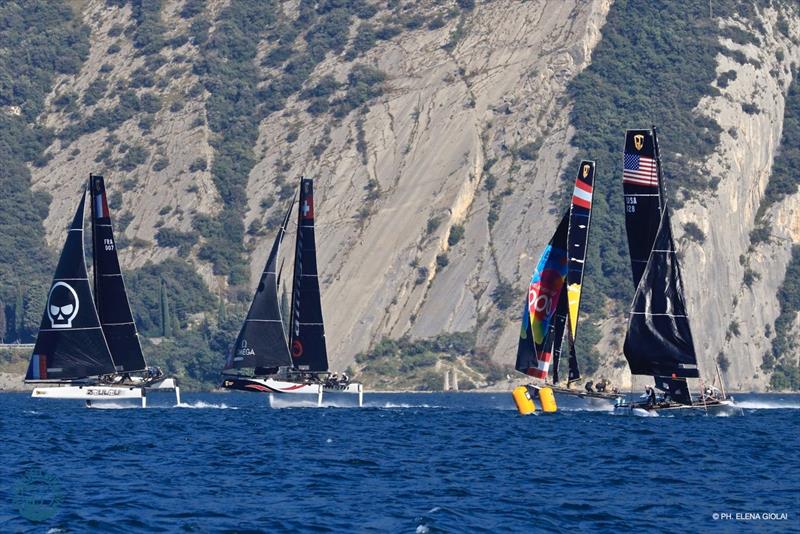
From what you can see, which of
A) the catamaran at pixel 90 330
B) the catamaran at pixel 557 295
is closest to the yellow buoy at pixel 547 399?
the catamaran at pixel 557 295

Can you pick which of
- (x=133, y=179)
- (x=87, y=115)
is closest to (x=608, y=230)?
(x=133, y=179)

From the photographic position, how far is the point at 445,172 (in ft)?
493

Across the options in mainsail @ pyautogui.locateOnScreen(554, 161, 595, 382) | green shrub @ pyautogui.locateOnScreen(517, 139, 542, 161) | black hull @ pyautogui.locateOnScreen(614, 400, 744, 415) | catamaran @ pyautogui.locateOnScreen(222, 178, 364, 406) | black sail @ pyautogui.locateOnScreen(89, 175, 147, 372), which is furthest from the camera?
green shrub @ pyautogui.locateOnScreen(517, 139, 542, 161)

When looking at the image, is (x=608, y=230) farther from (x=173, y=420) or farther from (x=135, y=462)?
(x=135, y=462)

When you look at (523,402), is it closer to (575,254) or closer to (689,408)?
(575,254)

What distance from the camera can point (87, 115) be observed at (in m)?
177

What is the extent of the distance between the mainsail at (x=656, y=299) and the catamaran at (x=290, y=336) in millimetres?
17847

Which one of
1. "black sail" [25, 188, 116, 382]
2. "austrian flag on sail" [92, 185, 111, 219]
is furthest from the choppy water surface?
"austrian flag on sail" [92, 185, 111, 219]

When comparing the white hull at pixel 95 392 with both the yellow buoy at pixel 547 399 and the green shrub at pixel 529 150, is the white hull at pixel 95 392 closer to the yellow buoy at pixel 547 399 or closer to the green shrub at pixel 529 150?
the yellow buoy at pixel 547 399

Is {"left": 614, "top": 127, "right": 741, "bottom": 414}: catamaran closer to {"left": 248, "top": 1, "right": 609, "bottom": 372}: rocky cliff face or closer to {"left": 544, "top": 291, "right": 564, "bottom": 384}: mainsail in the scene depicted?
{"left": 544, "top": 291, "right": 564, "bottom": 384}: mainsail

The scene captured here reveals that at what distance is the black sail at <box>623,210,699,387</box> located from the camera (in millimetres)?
69375

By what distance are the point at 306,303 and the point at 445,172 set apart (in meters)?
68.3

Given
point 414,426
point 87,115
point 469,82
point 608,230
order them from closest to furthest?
point 414,426, point 608,230, point 469,82, point 87,115

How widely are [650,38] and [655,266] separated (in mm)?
102677
